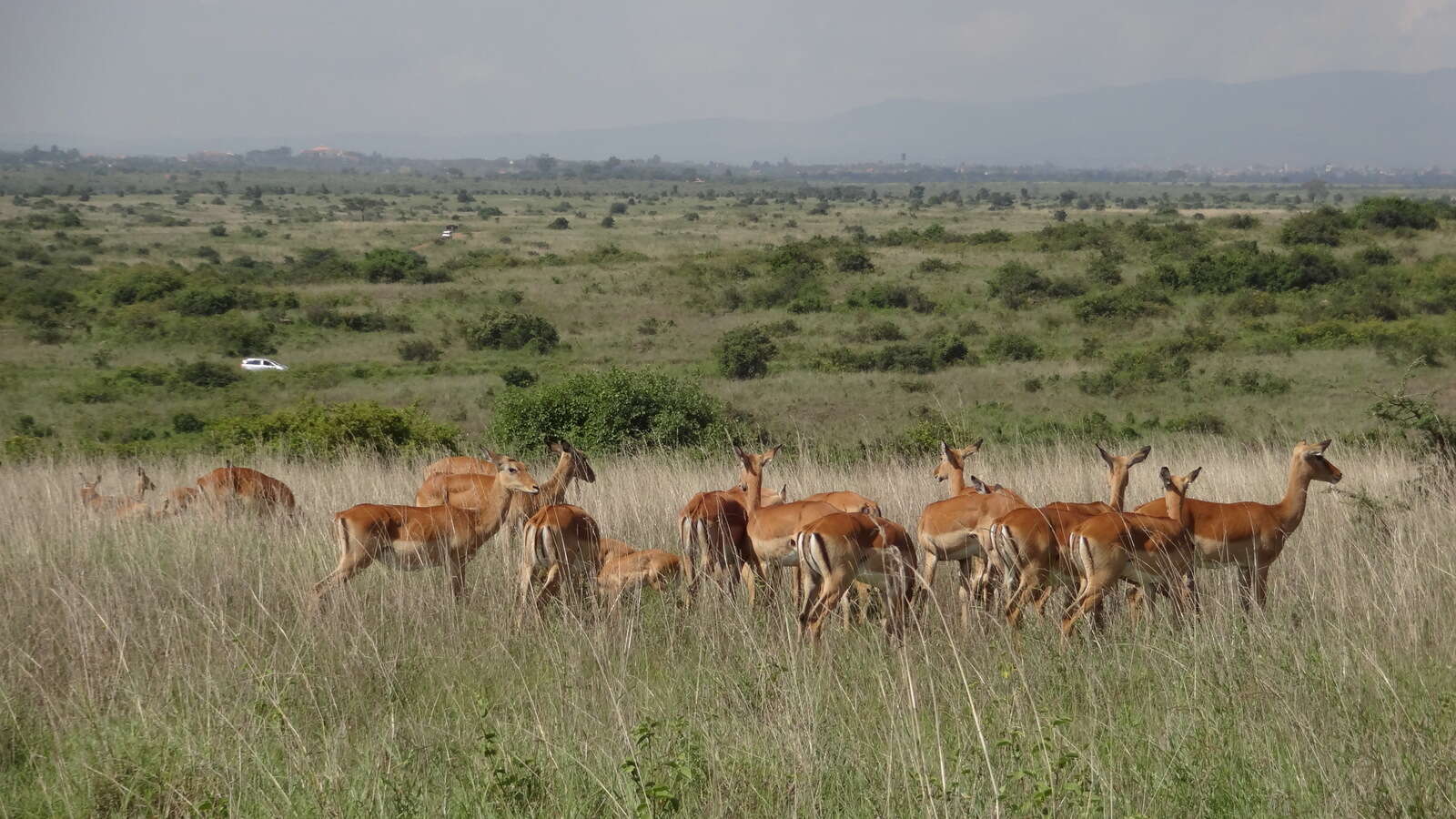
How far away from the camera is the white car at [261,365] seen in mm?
34188

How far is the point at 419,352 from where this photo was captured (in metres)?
36.6

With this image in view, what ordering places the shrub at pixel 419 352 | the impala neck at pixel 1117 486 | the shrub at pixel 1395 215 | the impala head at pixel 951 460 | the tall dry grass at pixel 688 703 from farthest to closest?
the shrub at pixel 1395 215, the shrub at pixel 419 352, the impala head at pixel 951 460, the impala neck at pixel 1117 486, the tall dry grass at pixel 688 703

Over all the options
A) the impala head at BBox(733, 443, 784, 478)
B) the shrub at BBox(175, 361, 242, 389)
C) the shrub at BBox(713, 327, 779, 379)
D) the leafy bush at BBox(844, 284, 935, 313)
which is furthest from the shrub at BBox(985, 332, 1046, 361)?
the impala head at BBox(733, 443, 784, 478)

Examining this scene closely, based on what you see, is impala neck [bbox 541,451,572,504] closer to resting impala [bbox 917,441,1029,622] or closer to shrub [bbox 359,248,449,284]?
resting impala [bbox 917,441,1029,622]

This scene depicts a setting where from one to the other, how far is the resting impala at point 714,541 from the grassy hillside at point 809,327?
820 centimetres

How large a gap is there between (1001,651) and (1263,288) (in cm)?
3695

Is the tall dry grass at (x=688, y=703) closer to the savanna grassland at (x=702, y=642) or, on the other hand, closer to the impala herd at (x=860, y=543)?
the savanna grassland at (x=702, y=642)

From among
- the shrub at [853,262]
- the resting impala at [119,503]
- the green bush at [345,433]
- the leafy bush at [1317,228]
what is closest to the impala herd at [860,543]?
the resting impala at [119,503]

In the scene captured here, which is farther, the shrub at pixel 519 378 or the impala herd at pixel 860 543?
the shrub at pixel 519 378

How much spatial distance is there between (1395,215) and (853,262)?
63.9ft

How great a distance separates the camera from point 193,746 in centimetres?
500

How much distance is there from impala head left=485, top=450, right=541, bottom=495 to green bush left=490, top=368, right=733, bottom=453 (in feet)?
29.7

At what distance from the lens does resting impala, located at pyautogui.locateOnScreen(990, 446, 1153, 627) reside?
6625 mm

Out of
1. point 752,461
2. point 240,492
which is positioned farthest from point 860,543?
point 240,492
